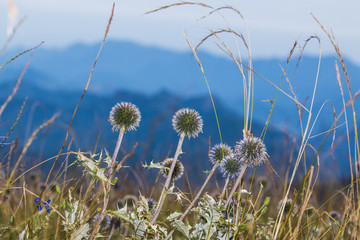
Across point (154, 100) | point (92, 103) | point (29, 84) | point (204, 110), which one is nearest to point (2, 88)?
point (29, 84)

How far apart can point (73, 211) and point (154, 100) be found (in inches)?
2975

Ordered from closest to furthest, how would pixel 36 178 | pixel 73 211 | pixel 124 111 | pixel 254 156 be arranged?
1. pixel 73 211
2. pixel 254 156
3. pixel 124 111
4. pixel 36 178

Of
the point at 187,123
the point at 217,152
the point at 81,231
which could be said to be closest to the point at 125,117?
the point at 187,123

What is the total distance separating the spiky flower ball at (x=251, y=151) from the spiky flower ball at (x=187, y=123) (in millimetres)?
469

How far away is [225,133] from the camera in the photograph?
207 ft

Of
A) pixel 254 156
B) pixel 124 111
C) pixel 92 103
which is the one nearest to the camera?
pixel 254 156

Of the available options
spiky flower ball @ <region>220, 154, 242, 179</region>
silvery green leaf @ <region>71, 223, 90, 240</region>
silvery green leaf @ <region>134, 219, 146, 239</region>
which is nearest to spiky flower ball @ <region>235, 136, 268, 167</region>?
spiky flower ball @ <region>220, 154, 242, 179</region>

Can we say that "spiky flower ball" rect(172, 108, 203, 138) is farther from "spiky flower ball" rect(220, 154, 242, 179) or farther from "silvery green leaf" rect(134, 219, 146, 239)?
"silvery green leaf" rect(134, 219, 146, 239)

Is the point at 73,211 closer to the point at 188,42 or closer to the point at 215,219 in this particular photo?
the point at 215,219

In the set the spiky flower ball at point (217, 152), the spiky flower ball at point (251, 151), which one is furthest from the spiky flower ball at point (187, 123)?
the spiky flower ball at point (251, 151)

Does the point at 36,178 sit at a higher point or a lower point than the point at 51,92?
higher

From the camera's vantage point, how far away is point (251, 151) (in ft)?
7.08

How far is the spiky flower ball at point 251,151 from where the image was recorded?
6.86 ft

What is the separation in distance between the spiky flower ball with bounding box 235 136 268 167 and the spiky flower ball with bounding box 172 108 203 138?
1.54ft
